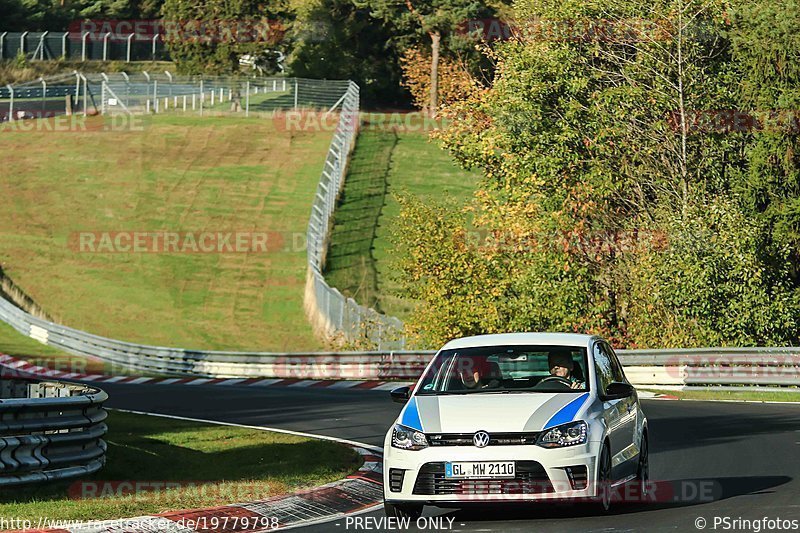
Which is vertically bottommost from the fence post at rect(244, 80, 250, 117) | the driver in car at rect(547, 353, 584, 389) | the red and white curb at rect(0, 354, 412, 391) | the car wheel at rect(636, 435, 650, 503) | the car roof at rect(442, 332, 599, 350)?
the red and white curb at rect(0, 354, 412, 391)

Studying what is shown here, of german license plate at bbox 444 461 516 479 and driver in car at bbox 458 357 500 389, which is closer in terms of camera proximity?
german license plate at bbox 444 461 516 479

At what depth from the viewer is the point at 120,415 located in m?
22.5

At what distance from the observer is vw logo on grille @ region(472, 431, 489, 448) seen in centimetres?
1091

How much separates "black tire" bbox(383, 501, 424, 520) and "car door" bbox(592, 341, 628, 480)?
1.63 m

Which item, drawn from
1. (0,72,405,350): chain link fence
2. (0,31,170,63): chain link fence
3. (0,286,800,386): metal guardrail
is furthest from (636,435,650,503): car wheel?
(0,31,170,63): chain link fence

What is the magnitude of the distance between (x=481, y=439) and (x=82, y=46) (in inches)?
4189

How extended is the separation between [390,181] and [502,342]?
56176 mm

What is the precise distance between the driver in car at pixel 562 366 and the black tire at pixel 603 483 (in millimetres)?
963

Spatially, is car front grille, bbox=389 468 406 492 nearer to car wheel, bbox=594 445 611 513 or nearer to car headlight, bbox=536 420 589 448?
car headlight, bbox=536 420 589 448

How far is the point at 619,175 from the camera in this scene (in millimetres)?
37188

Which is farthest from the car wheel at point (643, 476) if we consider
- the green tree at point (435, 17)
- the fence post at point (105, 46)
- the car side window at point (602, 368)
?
the fence post at point (105, 46)

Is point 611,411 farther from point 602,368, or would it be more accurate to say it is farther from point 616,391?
point 602,368

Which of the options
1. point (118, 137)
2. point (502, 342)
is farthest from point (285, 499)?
point (118, 137)

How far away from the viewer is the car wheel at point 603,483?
11.0m
